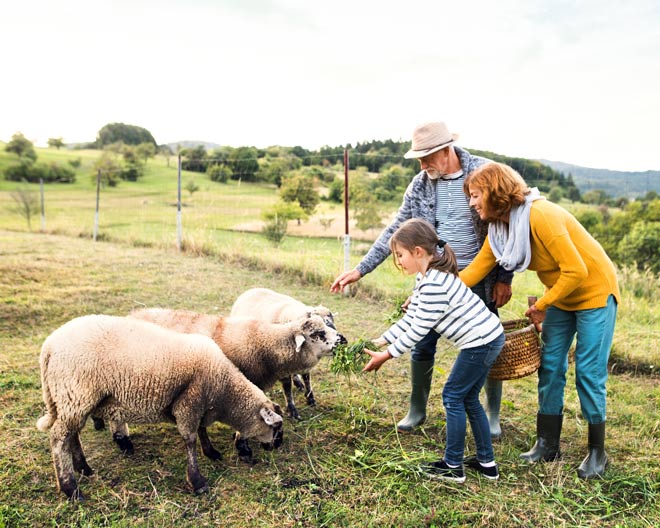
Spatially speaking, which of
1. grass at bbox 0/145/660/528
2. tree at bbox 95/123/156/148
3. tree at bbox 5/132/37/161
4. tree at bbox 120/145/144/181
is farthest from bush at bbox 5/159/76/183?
grass at bbox 0/145/660/528

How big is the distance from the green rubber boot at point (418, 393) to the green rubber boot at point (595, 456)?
149 centimetres

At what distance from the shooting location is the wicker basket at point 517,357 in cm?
419

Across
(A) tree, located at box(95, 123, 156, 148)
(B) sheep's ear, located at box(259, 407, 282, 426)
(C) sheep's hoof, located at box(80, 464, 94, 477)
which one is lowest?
(C) sheep's hoof, located at box(80, 464, 94, 477)

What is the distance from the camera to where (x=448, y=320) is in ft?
12.7

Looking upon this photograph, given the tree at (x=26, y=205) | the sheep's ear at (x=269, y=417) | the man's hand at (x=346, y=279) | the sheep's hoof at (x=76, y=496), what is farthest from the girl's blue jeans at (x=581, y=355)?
the tree at (x=26, y=205)

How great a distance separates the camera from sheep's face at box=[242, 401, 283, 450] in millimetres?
4445

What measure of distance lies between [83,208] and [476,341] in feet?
98.1

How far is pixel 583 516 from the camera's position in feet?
12.4

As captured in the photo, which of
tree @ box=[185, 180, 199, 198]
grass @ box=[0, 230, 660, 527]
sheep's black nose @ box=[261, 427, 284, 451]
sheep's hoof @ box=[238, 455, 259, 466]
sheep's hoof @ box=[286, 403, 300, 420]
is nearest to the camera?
grass @ box=[0, 230, 660, 527]

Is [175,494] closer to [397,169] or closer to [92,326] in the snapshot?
[92,326]

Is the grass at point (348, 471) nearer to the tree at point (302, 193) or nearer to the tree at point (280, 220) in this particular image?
the tree at point (280, 220)

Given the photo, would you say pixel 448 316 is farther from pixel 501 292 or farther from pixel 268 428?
pixel 268 428

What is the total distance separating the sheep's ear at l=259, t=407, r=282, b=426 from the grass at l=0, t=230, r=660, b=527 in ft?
1.33

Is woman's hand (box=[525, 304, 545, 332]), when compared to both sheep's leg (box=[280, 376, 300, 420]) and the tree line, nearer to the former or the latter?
sheep's leg (box=[280, 376, 300, 420])
